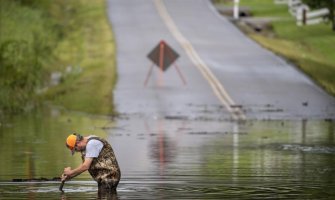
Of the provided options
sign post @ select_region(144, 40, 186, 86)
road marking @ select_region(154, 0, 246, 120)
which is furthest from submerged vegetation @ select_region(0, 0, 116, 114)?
road marking @ select_region(154, 0, 246, 120)

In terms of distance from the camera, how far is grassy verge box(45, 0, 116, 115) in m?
42.4

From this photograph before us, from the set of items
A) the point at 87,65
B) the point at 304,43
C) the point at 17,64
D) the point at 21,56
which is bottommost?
the point at 17,64

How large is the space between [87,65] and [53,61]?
1.60 m

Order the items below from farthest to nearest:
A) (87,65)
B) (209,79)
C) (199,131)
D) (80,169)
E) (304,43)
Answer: (304,43) < (87,65) < (209,79) < (199,131) < (80,169)

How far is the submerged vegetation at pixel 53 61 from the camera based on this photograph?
135ft

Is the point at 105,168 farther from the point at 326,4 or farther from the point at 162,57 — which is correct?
the point at 326,4

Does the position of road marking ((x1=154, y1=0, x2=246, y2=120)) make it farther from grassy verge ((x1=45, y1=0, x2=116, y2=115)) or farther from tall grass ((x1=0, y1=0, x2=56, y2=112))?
tall grass ((x1=0, y1=0, x2=56, y2=112))

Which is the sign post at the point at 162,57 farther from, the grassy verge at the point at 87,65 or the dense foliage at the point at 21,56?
the dense foliage at the point at 21,56

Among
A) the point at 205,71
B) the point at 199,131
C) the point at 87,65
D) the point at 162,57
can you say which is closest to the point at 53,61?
the point at 87,65

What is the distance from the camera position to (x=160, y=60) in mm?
46594

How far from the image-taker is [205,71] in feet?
159

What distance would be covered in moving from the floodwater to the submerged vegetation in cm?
165

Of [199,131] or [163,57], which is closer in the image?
[199,131]

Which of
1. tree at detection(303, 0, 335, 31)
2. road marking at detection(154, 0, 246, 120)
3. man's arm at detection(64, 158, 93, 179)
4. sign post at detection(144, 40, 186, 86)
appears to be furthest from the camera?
tree at detection(303, 0, 335, 31)
